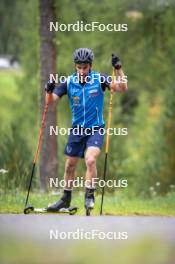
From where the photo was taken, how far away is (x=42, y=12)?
11617 millimetres

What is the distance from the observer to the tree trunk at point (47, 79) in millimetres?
11531

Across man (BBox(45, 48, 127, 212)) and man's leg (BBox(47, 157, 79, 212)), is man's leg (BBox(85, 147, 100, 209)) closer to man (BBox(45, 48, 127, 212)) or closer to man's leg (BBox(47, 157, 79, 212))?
man (BBox(45, 48, 127, 212))

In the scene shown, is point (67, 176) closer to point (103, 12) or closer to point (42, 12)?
point (42, 12)

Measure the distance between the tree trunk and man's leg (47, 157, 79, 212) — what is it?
8.12 ft

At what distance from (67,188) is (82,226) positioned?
1.03 m

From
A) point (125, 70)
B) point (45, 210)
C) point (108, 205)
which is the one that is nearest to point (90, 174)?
point (45, 210)

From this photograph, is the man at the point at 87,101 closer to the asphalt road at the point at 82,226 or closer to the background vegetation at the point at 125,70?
the asphalt road at the point at 82,226

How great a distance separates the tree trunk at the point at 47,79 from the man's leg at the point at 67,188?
248cm

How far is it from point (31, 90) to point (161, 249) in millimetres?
18205

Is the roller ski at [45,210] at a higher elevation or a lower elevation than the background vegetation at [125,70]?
lower

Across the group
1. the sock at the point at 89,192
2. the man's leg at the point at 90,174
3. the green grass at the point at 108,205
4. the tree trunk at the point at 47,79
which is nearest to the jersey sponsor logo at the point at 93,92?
the man's leg at the point at 90,174

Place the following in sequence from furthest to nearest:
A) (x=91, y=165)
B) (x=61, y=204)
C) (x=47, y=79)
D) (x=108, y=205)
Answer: (x=47, y=79), (x=108, y=205), (x=61, y=204), (x=91, y=165)

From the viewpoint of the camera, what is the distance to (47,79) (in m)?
11.7

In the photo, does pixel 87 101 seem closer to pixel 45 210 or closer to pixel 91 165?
pixel 91 165
